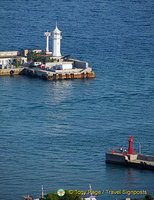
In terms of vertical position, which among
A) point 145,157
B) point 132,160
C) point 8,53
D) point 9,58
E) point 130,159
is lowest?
point 132,160

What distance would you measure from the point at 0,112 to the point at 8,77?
31.7 metres

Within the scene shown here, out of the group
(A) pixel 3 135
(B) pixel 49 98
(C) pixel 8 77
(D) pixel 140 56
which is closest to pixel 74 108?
(B) pixel 49 98

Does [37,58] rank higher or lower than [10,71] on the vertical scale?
higher

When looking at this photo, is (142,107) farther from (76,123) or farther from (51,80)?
(51,80)

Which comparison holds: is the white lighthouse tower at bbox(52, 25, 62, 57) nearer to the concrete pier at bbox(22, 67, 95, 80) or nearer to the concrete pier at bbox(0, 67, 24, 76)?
the concrete pier at bbox(0, 67, 24, 76)

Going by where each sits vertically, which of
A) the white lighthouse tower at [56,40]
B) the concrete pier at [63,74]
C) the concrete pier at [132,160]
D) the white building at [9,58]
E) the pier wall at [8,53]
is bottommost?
the concrete pier at [132,160]

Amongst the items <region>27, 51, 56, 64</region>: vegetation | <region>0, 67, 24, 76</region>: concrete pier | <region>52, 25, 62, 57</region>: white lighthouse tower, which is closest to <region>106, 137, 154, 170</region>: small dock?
<region>0, 67, 24, 76</region>: concrete pier

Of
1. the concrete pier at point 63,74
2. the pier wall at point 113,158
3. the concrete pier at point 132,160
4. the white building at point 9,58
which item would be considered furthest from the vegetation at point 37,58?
the concrete pier at point 132,160

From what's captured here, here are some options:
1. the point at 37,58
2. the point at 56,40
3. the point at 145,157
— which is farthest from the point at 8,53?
the point at 145,157

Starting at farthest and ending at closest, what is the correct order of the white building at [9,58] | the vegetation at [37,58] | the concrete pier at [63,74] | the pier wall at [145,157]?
the white building at [9,58] → the vegetation at [37,58] → the concrete pier at [63,74] → the pier wall at [145,157]

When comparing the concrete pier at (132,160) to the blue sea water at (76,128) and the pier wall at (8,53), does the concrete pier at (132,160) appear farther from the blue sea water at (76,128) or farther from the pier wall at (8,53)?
the pier wall at (8,53)

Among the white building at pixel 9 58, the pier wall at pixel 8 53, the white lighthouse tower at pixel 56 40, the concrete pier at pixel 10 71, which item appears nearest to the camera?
the concrete pier at pixel 10 71

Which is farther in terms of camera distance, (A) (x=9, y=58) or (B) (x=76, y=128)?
→ (A) (x=9, y=58)

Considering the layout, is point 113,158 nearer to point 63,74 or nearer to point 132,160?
point 132,160
